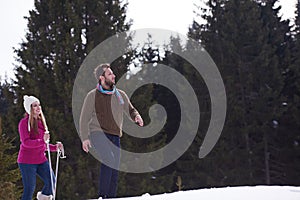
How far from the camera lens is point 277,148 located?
1911 centimetres

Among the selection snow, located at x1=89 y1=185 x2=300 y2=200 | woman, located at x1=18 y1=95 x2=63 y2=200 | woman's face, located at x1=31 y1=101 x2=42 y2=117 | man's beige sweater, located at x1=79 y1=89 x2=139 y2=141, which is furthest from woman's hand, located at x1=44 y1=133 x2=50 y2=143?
snow, located at x1=89 y1=185 x2=300 y2=200

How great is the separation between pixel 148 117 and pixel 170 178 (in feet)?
7.92

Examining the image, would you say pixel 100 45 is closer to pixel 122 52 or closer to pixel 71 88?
pixel 122 52

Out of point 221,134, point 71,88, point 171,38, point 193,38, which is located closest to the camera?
point 71,88

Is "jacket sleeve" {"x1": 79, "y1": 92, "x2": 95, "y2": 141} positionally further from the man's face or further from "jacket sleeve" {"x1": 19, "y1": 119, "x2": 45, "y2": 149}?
"jacket sleeve" {"x1": 19, "y1": 119, "x2": 45, "y2": 149}

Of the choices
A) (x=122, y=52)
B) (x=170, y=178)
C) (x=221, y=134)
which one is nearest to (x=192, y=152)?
(x=221, y=134)

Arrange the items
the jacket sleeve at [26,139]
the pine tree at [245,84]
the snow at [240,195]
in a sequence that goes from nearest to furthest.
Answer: the snow at [240,195], the jacket sleeve at [26,139], the pine tree at [245,84]

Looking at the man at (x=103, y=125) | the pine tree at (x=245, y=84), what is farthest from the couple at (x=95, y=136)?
the pine tree at (x=245, y=84)

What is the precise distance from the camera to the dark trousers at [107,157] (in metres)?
4.43

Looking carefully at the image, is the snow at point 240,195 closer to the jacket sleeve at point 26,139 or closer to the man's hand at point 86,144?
the man's hand at point 86,144

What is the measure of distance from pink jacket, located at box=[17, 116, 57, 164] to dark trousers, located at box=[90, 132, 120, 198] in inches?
19.8

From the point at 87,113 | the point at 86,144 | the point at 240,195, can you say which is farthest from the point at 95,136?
the point at 240,195

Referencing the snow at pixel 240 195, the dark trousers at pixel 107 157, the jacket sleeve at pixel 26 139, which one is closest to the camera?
the snow at pixel 240 195

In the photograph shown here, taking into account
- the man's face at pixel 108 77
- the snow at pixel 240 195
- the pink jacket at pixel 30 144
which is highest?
the man's face at pixel 108 77
